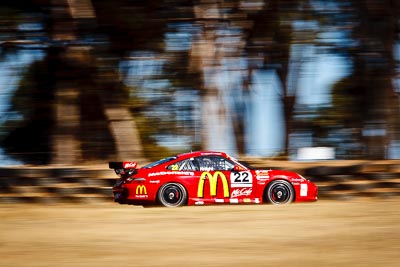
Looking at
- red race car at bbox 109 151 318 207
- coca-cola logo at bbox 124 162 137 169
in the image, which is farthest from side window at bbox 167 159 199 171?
coca-cola logo at bbox 124 162 137 169

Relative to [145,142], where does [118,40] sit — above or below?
above

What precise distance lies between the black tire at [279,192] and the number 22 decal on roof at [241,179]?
36cm

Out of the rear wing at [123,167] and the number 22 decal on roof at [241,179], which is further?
the number 22 decal on roof at [241,179]

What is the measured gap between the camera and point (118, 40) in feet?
36.7

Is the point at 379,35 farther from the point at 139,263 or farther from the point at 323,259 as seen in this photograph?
the point at 139,263

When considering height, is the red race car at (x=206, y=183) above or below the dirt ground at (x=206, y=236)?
above

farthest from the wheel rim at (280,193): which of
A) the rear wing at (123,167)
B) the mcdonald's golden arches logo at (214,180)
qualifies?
the rear wing at (123,167)

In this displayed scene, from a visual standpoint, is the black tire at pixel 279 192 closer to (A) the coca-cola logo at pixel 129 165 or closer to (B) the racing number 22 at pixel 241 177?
(B) the racing number 22 at pixel 241 177

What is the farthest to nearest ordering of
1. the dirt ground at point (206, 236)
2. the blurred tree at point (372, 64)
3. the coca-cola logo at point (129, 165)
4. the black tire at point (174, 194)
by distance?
1. the black tire at point (174, 194)
2. the coca-cola logo at point (129, 165)
3. the blurred tree at point (372, 64)
4. the dirt ground at point (206, 236)

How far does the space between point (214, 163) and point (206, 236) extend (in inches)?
218

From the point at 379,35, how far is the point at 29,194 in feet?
18.8

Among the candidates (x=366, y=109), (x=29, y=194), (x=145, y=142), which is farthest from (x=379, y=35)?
(x=145, y=142)

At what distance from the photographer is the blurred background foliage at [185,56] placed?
10.9 meters

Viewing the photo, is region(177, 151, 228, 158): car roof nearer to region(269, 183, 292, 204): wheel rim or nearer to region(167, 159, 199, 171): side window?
region(167, 159, 199, 171): side window
